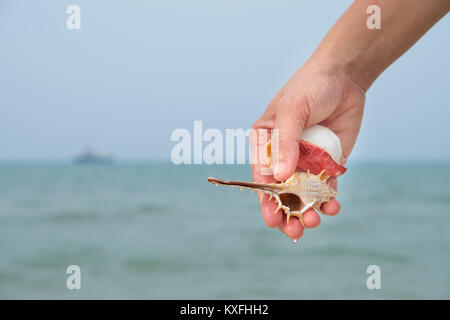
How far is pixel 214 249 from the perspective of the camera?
6.20 meters

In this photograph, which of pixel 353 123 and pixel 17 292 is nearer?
pixel 353 123

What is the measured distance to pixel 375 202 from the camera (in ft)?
30.9

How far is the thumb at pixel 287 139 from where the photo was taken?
4.73 ft

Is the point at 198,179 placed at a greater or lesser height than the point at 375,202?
greater

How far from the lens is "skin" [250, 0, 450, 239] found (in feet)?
5.18

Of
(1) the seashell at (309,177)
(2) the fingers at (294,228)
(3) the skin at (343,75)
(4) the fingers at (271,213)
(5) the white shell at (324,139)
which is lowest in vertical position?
(2) the fingers at (294,228)

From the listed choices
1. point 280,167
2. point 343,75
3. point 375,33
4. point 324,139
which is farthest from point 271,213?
point 375,33

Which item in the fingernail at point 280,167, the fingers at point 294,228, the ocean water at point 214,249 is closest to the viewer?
the fingernail at point 280,167

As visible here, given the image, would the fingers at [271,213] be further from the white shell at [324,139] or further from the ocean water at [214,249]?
the ocean water at [214,249]

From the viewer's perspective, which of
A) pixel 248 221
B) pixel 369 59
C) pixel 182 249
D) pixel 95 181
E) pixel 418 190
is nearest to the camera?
pixel 369 59

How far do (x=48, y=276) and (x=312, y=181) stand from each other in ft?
15.0

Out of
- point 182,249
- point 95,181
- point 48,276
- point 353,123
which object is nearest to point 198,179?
point 95,181

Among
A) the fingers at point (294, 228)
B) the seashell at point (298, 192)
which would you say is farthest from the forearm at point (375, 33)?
the fingers at point (294, 228)

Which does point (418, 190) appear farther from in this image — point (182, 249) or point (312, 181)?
point (312, 181)
